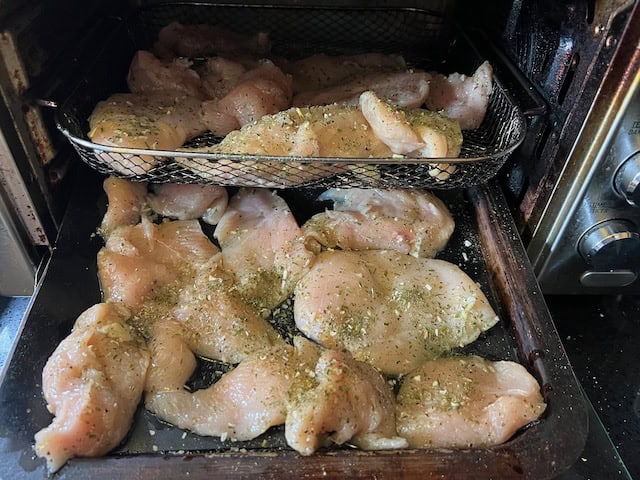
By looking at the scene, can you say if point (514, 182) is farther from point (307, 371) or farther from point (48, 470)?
point (48, 470)

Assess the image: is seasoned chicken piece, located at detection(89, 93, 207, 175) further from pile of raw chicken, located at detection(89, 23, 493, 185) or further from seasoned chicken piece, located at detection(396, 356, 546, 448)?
seasoned chicken piece, located at detection(396, 356, 546, 448)

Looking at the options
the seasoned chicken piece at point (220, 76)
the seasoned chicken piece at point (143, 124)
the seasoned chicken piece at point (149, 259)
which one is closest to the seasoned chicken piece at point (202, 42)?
the seasoned chicken piece at point (220, 76)

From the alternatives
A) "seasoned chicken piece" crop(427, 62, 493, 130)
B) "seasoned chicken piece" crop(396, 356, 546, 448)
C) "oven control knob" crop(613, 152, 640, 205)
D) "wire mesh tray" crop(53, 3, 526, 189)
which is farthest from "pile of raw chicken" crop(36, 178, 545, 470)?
"oven control knob" crop(613, 152, 640, 205)

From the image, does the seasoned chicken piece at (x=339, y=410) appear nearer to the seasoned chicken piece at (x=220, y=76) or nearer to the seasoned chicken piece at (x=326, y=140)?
the seasoned chicken piece at (x=326, y=140)

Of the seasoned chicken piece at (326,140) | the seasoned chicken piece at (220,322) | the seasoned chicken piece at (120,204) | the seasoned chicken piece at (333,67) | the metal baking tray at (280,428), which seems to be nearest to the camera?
the metal baking tray at (280,428)

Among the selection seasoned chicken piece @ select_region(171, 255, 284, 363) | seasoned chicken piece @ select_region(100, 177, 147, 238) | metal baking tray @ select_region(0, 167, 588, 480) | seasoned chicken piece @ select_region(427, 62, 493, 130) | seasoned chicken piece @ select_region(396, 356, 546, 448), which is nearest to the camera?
metal baking tray @ select_region(0, 167, 588, 480)

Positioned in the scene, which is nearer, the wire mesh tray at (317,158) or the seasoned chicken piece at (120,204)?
the wire mesh tray at (317,158)

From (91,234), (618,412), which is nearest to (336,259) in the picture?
(91,234)

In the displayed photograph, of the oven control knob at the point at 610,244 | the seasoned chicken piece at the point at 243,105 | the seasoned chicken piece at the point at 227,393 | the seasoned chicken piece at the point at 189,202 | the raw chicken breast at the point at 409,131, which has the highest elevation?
the raw chicken breast at the point at 409,131
